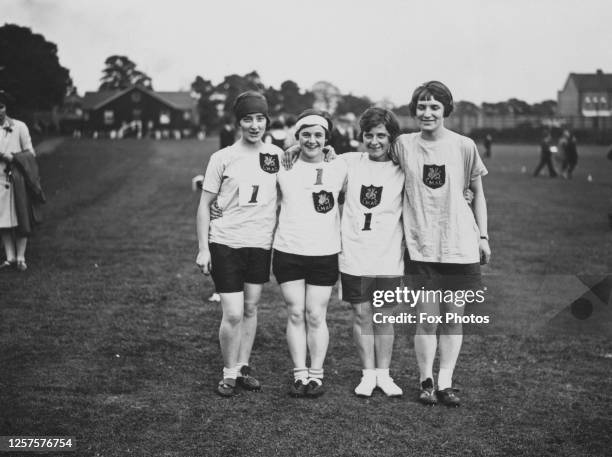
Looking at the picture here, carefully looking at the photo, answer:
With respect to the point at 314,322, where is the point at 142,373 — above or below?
below

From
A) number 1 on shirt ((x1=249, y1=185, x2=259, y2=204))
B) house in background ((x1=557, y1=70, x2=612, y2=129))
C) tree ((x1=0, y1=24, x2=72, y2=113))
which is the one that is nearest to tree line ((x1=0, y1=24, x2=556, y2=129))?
tree ((x1=0, y1=24, x2=72, y2=113))

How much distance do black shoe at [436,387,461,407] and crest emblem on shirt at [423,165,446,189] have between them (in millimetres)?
1440

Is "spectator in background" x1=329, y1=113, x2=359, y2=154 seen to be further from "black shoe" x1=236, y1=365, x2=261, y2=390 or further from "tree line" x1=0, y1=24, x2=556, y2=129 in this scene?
"black shoe" x1=236, y1=365, x2=261, y2=390

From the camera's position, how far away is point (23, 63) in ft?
63.5

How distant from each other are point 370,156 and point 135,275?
511 cm

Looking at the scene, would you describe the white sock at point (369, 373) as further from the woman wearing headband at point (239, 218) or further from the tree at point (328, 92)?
the tree at point (328, 92)

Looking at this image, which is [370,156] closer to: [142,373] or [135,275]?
[142,373]

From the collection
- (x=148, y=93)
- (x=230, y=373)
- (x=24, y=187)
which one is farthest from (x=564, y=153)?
(x=148, y=93)

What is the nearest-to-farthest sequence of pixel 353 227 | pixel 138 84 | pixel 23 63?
1. pixel 353 227
2. pixel 23 63
3. pixel 138 84

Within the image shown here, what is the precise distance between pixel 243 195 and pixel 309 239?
0.59 metres

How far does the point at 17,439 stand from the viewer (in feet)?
13.2

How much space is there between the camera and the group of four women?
15.2 ft

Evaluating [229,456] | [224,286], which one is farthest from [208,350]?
[229,456]

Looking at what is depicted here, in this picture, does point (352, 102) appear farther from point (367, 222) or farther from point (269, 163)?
point (367, 222)
